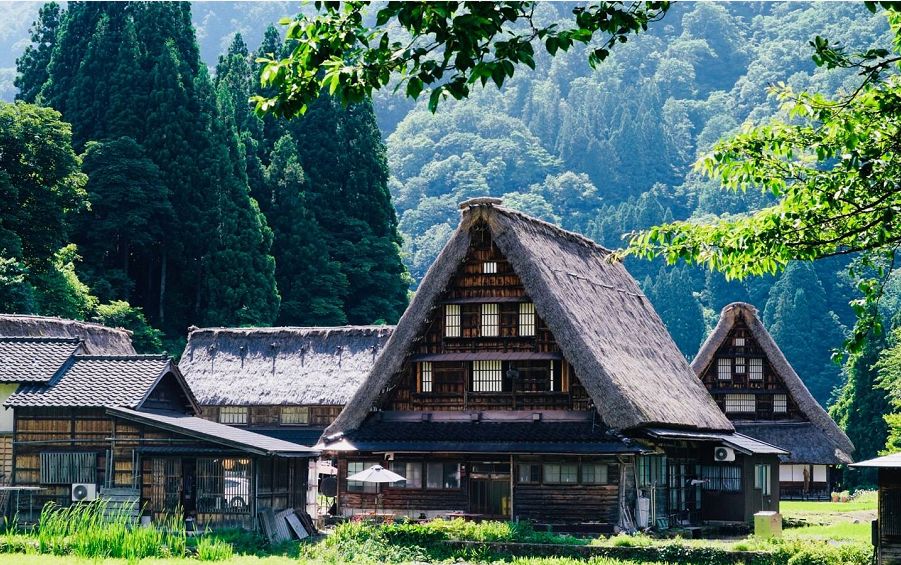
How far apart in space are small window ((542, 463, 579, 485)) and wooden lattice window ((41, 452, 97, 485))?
10023 mm

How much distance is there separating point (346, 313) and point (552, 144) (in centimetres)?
8090

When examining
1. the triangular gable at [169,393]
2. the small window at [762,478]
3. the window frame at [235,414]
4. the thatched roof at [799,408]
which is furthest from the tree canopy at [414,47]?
the thatched roof at [799,408]

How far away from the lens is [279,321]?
64000 millimetres

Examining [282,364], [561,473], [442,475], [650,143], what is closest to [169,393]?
[442,475]

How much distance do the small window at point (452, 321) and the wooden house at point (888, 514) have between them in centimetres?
1186

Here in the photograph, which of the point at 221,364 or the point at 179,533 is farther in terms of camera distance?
the point at 221,364

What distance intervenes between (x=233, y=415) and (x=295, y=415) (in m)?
2.28

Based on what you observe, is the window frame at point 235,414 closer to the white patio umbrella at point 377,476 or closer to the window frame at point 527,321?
the white patio umbrella at point 377,476

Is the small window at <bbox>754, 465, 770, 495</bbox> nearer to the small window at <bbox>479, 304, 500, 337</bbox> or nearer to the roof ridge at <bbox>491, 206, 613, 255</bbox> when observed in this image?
the roof ridge at <bbox>491, 206, 613, 255</bbox>

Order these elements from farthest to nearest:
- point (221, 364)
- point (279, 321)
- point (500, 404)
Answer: point (279, 321), point (221, 364), point (500, 404)

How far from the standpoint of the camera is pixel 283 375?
151 ft

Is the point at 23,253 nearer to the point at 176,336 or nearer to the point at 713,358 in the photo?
the point at 176,336

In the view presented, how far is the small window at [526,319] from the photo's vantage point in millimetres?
30844

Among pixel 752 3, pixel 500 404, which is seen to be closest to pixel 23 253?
pixel 500 404
